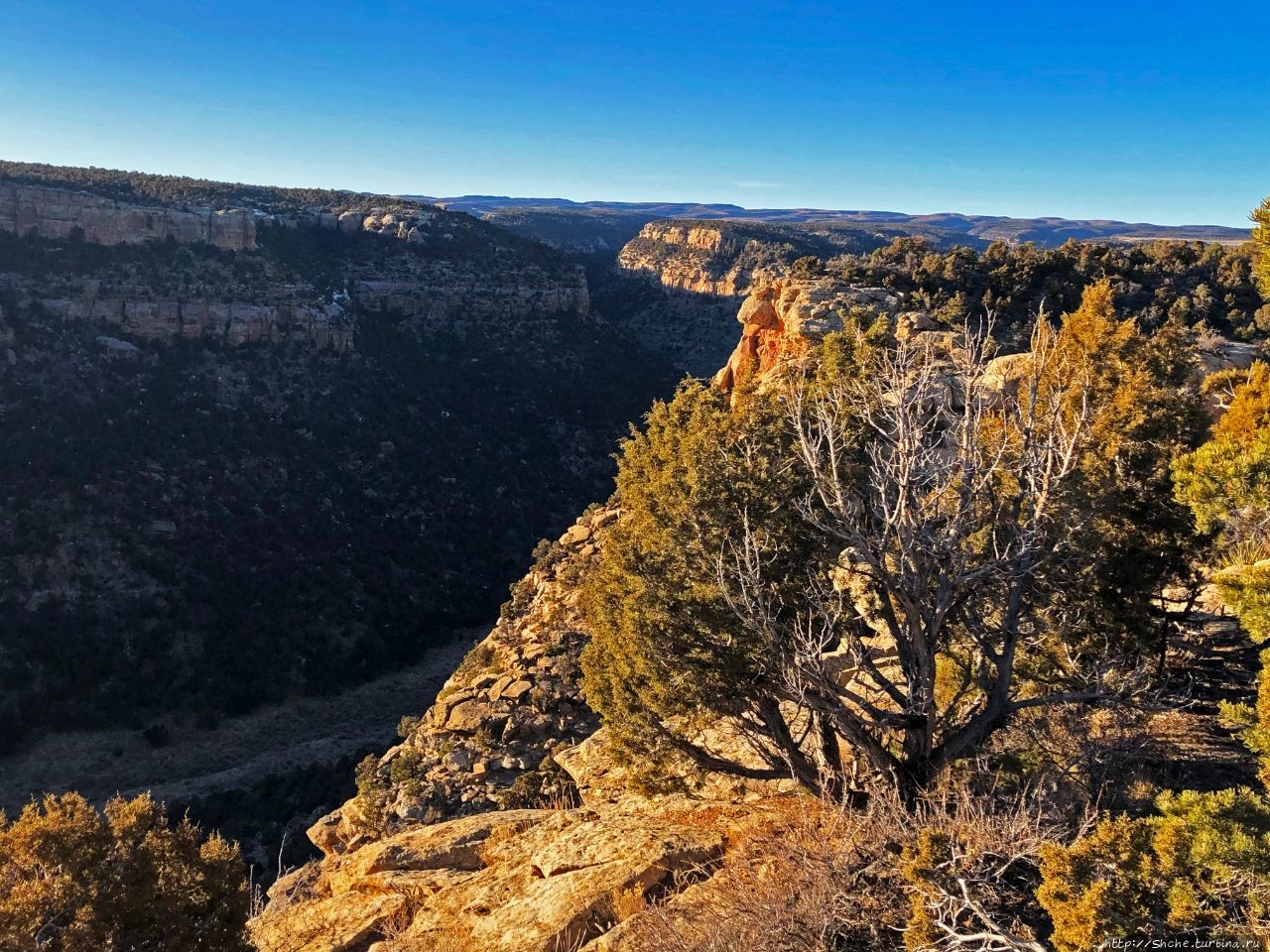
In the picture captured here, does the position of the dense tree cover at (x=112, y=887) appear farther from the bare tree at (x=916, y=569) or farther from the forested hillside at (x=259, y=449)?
the forested hillside at (x=259, y=449)

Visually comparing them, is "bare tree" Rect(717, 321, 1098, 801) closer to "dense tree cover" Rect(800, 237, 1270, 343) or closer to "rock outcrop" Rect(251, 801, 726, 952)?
"rock outcrop" Rect(251, 801, 726, 952)

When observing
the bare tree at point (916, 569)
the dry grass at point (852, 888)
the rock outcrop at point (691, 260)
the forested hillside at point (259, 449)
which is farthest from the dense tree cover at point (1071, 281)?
the rock outcrop at point (691, 260)

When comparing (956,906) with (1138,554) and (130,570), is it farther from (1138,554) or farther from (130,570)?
(130,570)

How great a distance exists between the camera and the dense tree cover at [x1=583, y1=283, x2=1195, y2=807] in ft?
24.6

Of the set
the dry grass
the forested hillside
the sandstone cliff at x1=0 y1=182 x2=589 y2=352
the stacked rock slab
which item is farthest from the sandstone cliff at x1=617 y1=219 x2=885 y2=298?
the dry grass

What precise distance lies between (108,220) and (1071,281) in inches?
1911

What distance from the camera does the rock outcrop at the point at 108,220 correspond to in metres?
40.4

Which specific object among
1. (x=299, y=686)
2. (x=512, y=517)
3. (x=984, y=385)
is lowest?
(x=299, y=686)

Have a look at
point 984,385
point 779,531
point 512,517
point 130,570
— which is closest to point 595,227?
point 512,517

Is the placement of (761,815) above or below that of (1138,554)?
below

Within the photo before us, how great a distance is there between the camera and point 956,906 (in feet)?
17.8

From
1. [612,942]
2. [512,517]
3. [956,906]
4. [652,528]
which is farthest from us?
[512,517]

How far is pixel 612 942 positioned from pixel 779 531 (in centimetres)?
436

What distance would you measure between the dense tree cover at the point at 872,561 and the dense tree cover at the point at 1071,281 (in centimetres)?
1288
